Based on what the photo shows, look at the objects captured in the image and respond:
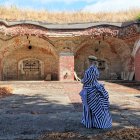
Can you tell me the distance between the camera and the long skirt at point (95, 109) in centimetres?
729

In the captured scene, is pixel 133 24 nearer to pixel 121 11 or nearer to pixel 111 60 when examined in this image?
pixel 111 60

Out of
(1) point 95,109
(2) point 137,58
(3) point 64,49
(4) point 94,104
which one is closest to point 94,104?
(4) point 94,104

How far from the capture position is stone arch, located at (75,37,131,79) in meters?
23.6

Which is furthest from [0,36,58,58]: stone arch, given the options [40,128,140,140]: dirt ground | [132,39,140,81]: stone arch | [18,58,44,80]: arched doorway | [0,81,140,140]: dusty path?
[40,128,140,140]: dirt ground

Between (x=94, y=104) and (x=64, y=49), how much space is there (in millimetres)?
15149

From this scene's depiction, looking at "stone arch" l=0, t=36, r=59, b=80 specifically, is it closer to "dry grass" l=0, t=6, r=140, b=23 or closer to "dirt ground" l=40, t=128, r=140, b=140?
"dry grass" l=0, t=6, r=140, b=23

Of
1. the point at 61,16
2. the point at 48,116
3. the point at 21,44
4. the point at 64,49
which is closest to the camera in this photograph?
the point at 48,116

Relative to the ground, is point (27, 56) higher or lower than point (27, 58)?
higher

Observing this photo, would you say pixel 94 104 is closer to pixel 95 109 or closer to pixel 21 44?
pixel 95 109

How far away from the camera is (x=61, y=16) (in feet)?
82.6

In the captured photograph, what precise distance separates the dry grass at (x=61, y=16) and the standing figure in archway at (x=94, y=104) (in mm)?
16282

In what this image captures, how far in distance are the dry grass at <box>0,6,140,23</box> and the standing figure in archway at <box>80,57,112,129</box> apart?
1628cm

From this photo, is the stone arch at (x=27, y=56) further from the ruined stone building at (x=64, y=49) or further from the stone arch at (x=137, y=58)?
the stone arch at (x=137, y=58)

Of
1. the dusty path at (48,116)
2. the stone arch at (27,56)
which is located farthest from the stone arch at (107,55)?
the dusty path at (48,116)
